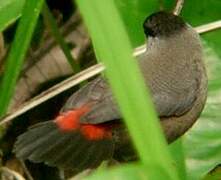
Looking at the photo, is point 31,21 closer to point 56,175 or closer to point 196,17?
point 196,17

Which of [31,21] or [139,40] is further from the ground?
[31,21]

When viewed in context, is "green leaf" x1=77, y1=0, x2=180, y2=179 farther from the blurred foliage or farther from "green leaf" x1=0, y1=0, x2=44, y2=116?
the blurred foliage

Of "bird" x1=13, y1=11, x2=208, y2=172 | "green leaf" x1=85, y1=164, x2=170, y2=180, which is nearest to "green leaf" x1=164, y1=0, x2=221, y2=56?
"bird" x1=13, y1=11, x2=208, y2=172

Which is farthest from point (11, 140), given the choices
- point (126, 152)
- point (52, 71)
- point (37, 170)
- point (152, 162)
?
point (152, 162)

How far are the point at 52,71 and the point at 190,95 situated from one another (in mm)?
1183

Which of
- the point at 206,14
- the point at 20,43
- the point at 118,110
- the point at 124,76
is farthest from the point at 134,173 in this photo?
the point at 206,14

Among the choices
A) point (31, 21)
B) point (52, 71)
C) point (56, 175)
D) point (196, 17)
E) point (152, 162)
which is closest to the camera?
point (152, 162)

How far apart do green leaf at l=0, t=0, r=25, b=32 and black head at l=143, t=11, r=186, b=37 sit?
19.1 inches

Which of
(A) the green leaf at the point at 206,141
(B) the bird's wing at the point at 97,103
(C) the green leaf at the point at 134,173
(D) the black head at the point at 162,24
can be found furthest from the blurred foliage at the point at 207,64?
(C) the green leaf at the point at 134,173

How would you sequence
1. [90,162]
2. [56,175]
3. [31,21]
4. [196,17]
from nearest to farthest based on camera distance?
[31,21] → [90,162] → [196,17] → [56,175]

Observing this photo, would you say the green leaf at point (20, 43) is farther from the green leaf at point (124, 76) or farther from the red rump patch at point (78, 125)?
the green leaf at point (124, 76)

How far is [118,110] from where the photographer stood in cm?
223

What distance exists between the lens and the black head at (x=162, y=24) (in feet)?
8.48

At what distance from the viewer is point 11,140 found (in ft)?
10.9
